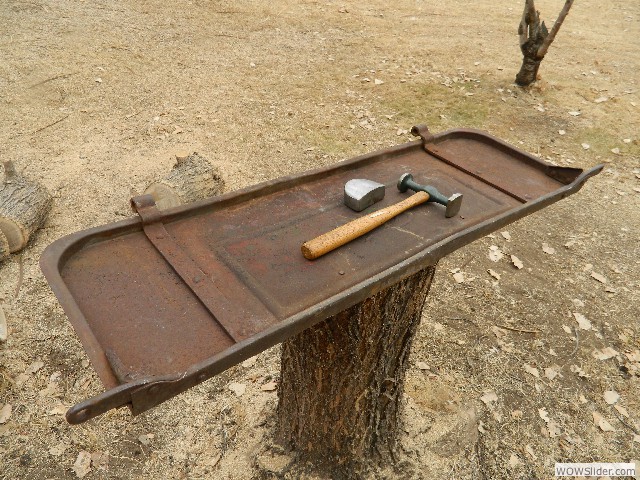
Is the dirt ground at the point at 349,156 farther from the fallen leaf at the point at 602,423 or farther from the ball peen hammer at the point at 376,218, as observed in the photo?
the ball peen hammer at the point at 376,218

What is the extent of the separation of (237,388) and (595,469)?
2267mm

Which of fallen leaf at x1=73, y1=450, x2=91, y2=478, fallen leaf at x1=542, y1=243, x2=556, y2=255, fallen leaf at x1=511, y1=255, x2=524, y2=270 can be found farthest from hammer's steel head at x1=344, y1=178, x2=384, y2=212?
fallen leaf at x1=542, y1=243, x2=556, y2=255

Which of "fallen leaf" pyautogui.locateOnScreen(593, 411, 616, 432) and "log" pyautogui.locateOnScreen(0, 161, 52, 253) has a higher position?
"log" pyautogui.locateOnScreen(0, 161, 52, 253)

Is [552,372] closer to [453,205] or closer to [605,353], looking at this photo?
[605,353]

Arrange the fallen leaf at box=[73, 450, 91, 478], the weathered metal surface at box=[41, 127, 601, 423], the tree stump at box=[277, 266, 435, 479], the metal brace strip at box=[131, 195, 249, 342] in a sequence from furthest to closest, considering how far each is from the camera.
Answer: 1. the fallen leaf at box=[73, 450, 91, 478]
2. the tree stump at box=[277, 266, 435, 479]
3. the metal brace strip at box=[131, 195, 249, 342]
4. the weathered metal surface at box=[41, 127, 601, 423]

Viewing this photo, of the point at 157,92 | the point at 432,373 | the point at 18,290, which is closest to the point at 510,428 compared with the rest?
the point at 432,373

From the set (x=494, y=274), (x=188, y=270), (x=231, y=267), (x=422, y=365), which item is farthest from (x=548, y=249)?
(x=188, y=270)

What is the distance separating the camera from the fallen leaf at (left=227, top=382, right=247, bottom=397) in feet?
10.9

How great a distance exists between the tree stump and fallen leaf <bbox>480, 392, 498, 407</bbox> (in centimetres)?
62

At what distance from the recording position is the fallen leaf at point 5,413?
3.06 m

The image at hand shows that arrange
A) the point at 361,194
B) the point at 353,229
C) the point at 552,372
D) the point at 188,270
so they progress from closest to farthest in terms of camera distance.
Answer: the point at 188,270 < the point at 353,229 < the point at 361,194 < the point at 552,372

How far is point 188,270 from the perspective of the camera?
1.83 m

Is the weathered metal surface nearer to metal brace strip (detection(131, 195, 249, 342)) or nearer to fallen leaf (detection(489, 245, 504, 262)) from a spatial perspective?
metal brace strip (detection(131, 195, 249, 342))

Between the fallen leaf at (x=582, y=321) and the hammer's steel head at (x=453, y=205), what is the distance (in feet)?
7.35
